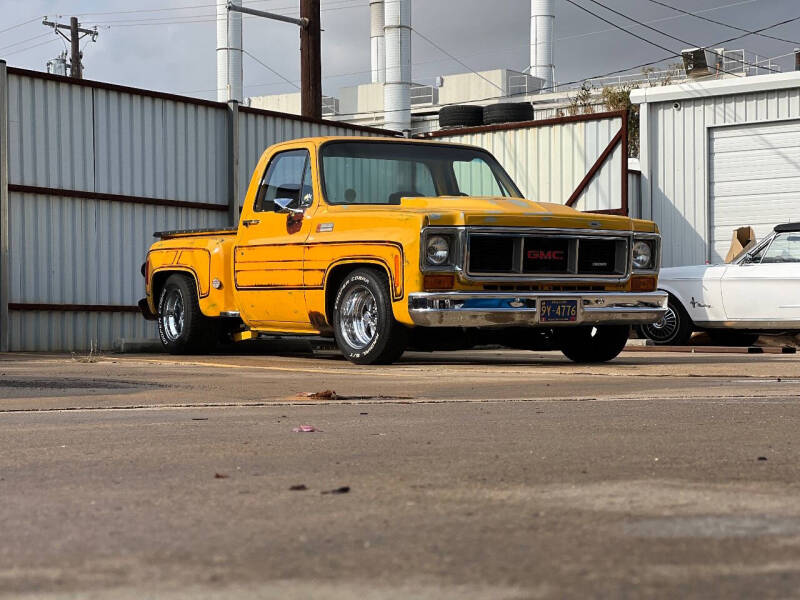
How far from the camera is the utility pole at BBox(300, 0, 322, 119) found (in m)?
24.7

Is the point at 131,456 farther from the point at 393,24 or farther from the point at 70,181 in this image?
the point at 393,24

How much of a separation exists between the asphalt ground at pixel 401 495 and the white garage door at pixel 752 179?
16.0 m

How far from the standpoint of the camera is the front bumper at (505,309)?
11.1m

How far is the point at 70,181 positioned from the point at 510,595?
55.3 ft

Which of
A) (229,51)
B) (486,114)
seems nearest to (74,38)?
(229,51)

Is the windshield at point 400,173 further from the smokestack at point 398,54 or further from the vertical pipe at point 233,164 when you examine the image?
the smokestack at point 398,54

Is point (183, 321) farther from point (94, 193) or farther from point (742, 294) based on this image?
point (742, 294)

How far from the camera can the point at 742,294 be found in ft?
56.1

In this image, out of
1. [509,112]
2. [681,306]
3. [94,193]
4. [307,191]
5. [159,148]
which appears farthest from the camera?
[509,112]

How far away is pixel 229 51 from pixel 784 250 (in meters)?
54.6

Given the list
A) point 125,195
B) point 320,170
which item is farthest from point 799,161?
point 320,170

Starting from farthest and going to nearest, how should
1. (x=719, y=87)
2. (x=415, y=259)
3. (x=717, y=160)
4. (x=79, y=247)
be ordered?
(x=717, y=160)
(x=719, y=87)
(x=79, y=247)
(x=415, y=259)

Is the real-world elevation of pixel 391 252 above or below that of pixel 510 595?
above

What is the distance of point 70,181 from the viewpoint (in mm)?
18891
